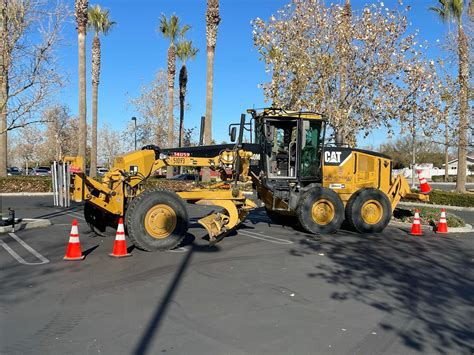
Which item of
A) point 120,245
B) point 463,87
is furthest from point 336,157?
point 463,87

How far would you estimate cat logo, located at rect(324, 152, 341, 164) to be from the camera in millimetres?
13180

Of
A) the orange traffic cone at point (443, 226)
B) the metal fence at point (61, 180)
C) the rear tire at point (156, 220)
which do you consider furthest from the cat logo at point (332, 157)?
the metal fence at point (61, 180)

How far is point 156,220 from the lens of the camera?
9289 mm

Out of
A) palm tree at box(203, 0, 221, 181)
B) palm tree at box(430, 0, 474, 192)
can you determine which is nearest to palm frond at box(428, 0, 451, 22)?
palm tree at box(430, 0, 474, 192)

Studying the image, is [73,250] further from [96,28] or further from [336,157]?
[96,28]

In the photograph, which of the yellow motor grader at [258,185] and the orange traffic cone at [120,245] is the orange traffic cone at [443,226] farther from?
the orange traffic cone at [120,245]

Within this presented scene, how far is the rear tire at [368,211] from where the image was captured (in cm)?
1255

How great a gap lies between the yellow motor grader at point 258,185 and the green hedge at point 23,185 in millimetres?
17036

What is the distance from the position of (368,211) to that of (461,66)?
11946 millimetres

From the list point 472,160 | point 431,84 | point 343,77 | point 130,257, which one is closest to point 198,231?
point 130,257

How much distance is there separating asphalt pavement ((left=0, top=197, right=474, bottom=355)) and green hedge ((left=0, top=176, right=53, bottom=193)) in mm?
Result: 16704

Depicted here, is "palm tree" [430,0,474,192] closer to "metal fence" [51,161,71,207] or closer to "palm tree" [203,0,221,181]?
"palm tree" [203,0,221,181]

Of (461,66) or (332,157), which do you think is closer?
(332,157)

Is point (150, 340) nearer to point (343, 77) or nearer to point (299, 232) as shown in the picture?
point (299, 232)
